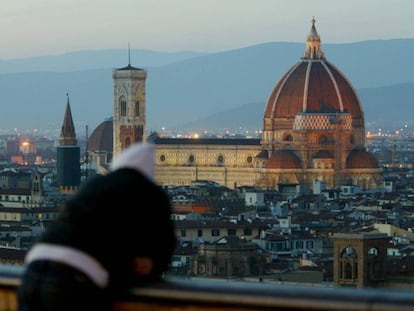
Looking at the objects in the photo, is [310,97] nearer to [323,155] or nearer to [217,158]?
[323,155]

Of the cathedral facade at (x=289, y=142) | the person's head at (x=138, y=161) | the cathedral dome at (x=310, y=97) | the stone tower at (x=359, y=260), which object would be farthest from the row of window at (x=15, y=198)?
the person's head at (x=138, y=161)

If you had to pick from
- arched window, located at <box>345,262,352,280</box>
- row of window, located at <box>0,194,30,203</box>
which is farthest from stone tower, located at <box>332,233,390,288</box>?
row of window, located at <box>0,194,30,203</box>

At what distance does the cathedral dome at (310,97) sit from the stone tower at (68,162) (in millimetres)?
9874

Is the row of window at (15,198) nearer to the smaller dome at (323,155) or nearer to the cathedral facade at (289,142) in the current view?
the cathedral facade at (289,142)

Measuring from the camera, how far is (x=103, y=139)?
122 meters

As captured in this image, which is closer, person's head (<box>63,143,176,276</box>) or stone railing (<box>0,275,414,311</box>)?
stone railing (<box>0,275,414,311</box>)

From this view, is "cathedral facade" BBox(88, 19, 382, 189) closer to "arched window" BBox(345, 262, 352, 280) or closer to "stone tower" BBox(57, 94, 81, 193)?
"stone tower" BBox(57, 94, 81, 193)

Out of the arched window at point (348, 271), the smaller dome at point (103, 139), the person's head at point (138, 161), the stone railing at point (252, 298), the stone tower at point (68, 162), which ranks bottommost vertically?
the arched window at point (348, 271)

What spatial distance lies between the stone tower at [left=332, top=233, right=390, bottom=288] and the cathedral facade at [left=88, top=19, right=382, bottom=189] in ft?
179

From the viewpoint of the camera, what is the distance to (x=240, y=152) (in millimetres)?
108000

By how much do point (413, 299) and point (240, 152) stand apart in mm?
100143

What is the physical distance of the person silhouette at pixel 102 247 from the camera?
8.11 m

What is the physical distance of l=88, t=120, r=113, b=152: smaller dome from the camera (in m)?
120

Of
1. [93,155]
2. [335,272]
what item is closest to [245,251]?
[335,272]
